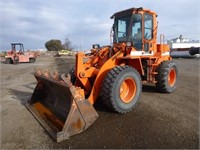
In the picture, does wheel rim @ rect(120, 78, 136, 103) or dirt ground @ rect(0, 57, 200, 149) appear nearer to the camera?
dirt ground @ rect(0, 57, 200, 149)

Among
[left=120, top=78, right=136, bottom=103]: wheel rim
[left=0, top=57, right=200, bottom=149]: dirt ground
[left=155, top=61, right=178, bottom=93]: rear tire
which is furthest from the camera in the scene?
[left=155, top=61, right=178, bottom=93]: rear tire

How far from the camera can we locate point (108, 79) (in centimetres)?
450

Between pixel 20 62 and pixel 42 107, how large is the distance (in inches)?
899

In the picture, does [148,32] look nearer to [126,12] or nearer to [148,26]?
[148,26]

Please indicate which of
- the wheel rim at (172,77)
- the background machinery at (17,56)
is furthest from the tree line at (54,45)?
the wheel rim at (172,77)

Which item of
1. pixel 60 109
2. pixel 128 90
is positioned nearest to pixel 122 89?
pixel 128 90

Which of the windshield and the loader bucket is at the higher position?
the windshield

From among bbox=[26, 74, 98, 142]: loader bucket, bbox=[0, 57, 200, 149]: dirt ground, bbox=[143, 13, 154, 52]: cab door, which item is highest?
bbox=[143, 13, 154, 52]: cab door

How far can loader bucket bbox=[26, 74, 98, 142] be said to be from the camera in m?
3.73

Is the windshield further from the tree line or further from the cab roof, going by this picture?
the tree line

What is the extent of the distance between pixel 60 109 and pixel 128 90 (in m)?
1.72

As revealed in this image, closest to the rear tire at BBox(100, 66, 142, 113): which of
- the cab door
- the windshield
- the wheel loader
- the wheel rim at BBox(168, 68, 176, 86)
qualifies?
the wheel loader

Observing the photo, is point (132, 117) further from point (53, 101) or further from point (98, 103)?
point (53, 101)

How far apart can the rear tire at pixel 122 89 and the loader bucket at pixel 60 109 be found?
1.93ft
